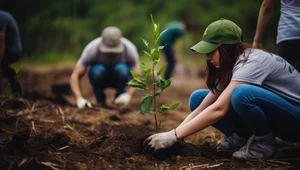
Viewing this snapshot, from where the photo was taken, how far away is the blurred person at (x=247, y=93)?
242 centimetres

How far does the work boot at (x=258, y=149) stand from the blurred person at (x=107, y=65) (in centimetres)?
225

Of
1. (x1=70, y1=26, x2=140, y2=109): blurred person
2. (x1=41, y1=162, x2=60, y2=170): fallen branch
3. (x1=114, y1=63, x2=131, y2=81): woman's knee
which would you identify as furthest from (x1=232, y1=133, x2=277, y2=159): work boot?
(x1=114, y1=63, x2=131, y2=81): woman's knee

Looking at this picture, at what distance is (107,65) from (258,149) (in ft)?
8.76

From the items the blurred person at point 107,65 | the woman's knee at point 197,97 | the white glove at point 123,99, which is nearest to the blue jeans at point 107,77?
the blurred person at point 107,65

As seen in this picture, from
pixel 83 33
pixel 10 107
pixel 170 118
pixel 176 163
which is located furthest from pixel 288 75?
pixel 83 33

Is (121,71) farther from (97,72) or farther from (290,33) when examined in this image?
(290,33)

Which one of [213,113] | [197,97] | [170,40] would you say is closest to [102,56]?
[197,97]

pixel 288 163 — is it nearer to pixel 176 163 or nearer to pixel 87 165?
pixel 176 163

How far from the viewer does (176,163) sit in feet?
8.42

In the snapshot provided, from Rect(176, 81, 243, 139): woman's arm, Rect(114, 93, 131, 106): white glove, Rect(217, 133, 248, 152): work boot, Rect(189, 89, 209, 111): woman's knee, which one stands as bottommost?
Rect(114, 93, 131, 106): white glove

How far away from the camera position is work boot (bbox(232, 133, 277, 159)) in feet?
8.59

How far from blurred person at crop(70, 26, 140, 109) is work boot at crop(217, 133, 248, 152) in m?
1.98

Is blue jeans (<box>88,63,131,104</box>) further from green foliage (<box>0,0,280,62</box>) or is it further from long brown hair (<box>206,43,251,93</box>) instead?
green foliage (<box>0,0,280,62</box>)

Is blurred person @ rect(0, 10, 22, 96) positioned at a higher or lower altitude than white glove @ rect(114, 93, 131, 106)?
higher
